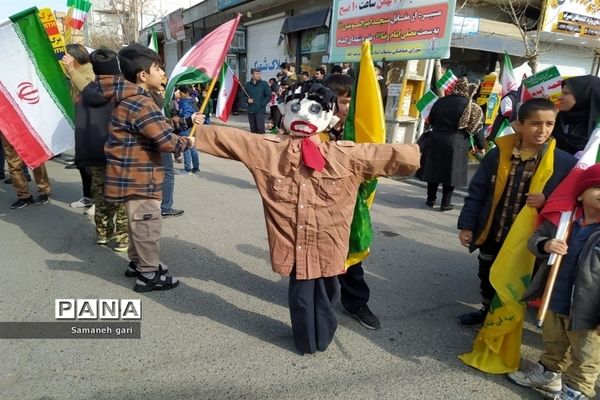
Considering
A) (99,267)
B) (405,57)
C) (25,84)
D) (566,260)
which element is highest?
(405,57)

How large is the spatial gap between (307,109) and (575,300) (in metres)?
1.62

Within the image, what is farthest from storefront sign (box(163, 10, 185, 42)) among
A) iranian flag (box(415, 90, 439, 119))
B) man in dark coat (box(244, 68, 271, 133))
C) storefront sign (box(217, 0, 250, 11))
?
iranian flag (box(415, 90, 439, 119))

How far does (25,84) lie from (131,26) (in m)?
22.9

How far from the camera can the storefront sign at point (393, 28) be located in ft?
23.7

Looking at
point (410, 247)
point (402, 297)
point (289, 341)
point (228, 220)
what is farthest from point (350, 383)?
point (228, 220)

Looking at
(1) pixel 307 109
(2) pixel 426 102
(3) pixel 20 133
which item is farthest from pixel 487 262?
(3) pixel 20 133

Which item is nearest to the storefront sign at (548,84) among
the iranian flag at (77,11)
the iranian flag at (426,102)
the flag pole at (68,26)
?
the iranian flag at (426,102)

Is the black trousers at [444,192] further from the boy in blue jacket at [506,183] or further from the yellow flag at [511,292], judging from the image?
the yellow flag at [511,292]

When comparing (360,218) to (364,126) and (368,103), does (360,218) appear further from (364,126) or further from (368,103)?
(368,103)

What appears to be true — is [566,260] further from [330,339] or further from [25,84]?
[25,84]

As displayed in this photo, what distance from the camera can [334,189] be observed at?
232 cm

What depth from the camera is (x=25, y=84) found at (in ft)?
14.6

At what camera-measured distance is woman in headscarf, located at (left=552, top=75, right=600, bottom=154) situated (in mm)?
2914

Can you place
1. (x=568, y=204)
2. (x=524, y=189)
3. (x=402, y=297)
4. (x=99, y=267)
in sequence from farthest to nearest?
(x=99, y=267), (x=402, y=297), (x=524, y=189), (x=568, y=204)
